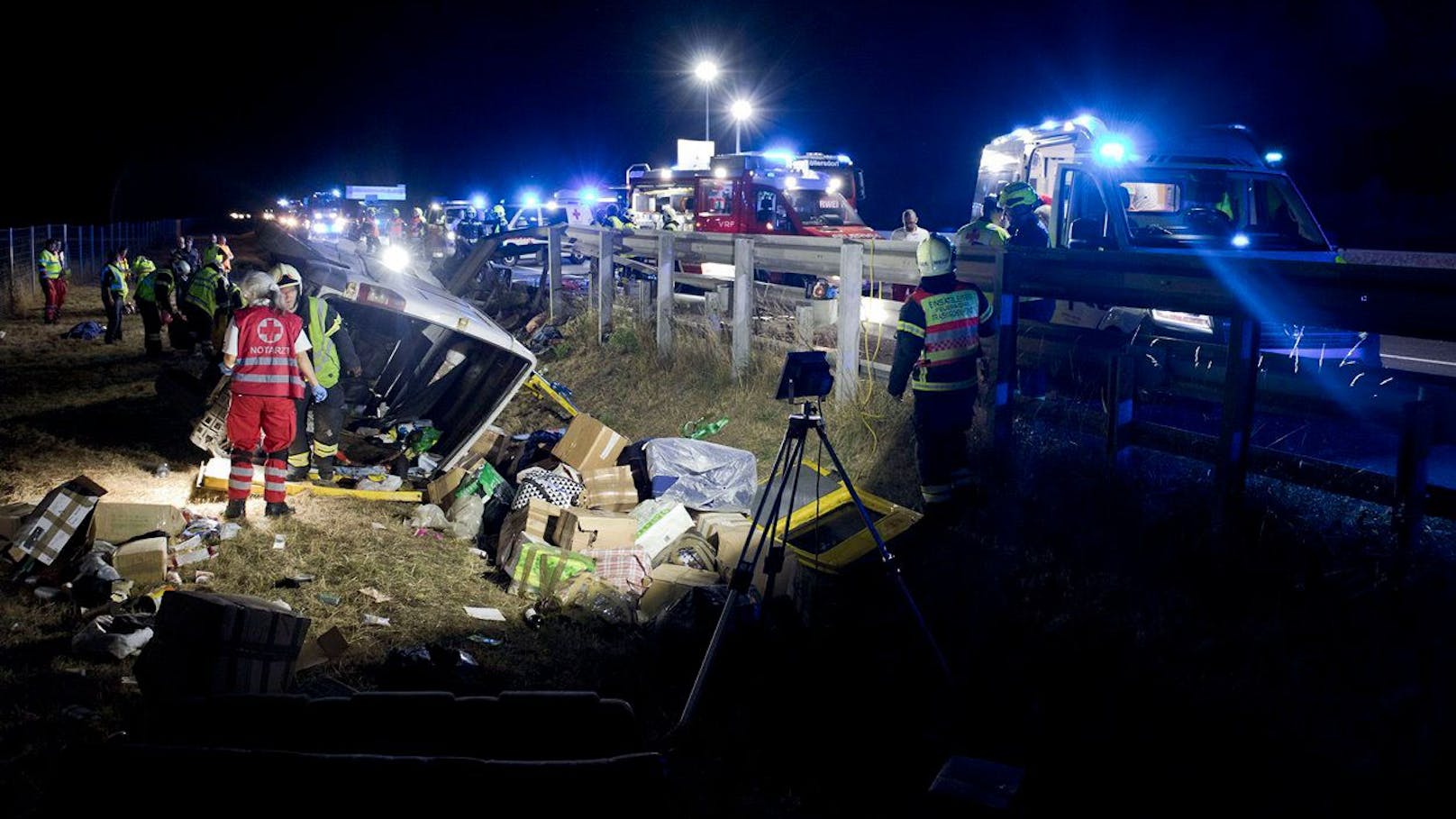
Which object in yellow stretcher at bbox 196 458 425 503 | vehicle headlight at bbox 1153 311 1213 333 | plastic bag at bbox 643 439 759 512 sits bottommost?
yellow stretcher at bbox 196 458 425 503

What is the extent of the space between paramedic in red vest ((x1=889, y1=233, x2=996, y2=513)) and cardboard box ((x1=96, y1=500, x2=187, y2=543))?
4.64 meters

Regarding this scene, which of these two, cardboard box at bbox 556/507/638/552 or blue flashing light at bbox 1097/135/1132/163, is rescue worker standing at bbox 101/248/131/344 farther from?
blue flashing light at bbox 1097/135/1132/163

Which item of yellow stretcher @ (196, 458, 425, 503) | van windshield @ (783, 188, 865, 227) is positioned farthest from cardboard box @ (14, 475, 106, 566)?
van windshield @ (783, 188, 865, 227)

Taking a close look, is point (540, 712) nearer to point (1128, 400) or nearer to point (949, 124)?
point (1128, 400)

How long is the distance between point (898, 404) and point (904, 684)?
3.20 meters

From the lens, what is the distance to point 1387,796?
12.9 ft

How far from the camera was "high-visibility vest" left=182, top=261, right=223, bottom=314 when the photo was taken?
44.7ft

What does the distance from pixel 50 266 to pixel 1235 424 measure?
18.5 meters

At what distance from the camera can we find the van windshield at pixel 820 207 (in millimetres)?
16922

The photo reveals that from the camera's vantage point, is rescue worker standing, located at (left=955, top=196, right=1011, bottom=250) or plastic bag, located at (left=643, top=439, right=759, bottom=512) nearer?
plastic bag, located at (left=643, top=439, right=759, bottom=512)

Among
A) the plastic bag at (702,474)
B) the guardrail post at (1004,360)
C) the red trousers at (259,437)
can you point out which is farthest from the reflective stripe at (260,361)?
the guardrail post at (1004,360)

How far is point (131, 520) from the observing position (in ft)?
21.3

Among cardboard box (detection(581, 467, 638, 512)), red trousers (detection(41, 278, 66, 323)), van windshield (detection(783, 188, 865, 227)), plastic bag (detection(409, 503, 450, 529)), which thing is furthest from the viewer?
red trousers (detection(41, 278, 66, 323))

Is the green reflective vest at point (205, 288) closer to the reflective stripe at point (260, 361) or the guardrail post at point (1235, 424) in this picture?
the reflective stripe at point (260, 361)
